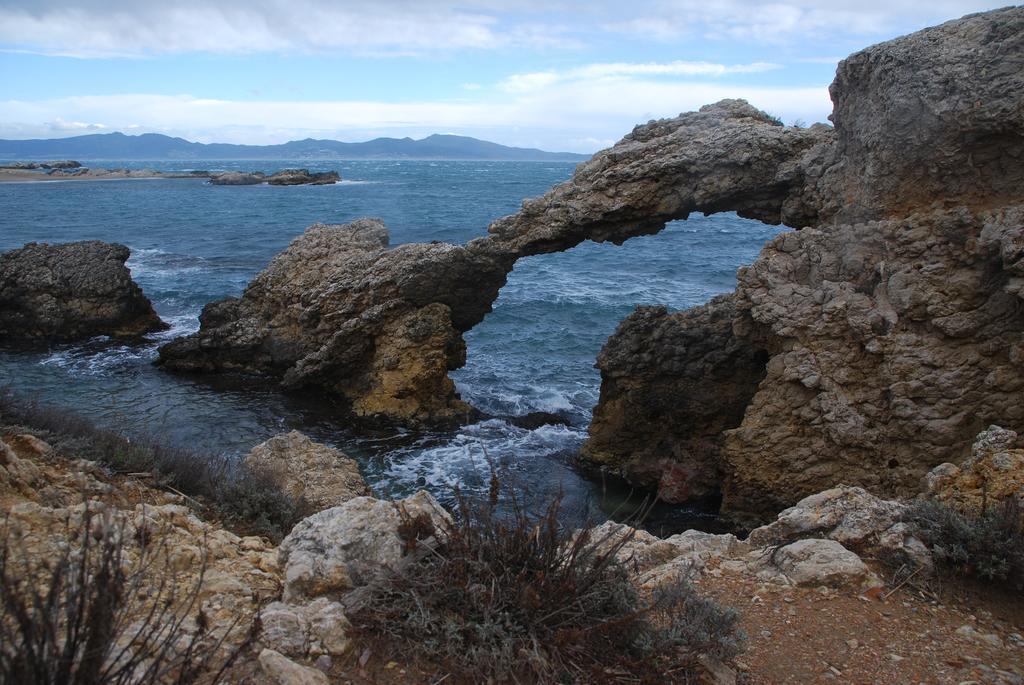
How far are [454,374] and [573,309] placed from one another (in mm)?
8045

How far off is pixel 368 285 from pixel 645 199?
651 cm

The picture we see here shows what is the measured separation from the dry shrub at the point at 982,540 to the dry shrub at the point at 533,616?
214 cm

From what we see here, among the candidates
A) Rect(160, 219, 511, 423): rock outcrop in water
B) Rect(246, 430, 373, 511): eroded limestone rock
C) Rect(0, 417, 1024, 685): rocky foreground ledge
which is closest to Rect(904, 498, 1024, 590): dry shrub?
Rect(0, 417, 1024, 685): rocky foreground ledge

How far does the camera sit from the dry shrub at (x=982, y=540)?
4902mm

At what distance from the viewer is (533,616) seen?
→ 146 inches

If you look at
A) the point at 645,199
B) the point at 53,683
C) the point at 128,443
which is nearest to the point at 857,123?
the point at 645,199

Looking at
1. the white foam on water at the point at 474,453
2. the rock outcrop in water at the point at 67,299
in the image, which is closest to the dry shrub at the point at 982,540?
the white foam on water at the point at 474,453

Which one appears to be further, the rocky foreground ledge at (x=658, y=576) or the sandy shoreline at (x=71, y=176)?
the sandy shoreline at (x=71, y=176)

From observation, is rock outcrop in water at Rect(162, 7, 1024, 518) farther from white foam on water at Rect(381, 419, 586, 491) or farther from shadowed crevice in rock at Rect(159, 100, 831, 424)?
white foam on water at Rect(381, 419, 586, 491)

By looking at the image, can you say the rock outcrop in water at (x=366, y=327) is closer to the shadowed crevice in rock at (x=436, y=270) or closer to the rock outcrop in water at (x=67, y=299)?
the shadowed crevice in rock at (x=436, y=270)

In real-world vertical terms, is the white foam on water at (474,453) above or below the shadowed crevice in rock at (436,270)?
below

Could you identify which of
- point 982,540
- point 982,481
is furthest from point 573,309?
point 982,540

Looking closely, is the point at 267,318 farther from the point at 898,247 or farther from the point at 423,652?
the point at 423,652

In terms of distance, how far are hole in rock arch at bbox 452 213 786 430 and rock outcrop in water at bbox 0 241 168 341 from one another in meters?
9.54
